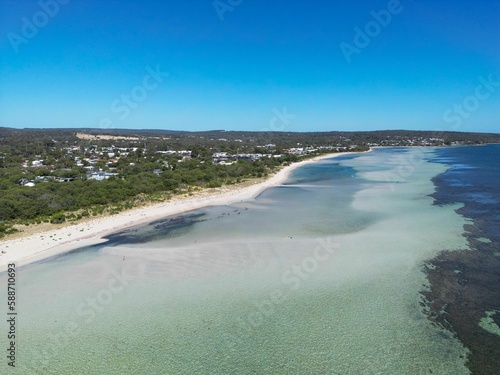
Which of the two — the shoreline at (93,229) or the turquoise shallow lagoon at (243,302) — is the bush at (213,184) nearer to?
the shoreline at (93,229)

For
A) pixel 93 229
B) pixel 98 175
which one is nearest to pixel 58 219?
pixel 93 229

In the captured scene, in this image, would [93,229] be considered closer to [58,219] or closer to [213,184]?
[58,219]

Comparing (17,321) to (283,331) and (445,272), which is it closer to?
(283,331)

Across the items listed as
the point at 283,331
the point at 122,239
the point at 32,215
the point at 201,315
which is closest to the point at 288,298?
the point at 283,331

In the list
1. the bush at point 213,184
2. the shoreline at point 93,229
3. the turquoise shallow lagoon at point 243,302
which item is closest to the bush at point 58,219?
the shoreline at point 93,229

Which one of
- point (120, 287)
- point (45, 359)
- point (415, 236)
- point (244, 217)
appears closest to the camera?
point (45, 359)

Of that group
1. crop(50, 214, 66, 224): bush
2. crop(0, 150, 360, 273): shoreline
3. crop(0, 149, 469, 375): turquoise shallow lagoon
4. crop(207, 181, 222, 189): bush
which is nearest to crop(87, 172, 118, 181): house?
crop(207, 181, 222, 189): bush

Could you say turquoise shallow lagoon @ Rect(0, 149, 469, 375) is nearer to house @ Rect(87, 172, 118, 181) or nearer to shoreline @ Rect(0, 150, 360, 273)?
shoreline @ Rect(0, 150, 360, 273)
